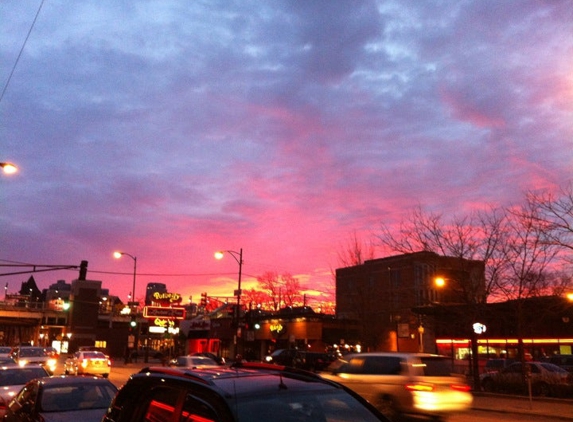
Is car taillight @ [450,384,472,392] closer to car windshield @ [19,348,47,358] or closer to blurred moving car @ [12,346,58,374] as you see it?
blurred moving car @ [12,346,58,374]

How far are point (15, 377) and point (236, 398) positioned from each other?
12010mm

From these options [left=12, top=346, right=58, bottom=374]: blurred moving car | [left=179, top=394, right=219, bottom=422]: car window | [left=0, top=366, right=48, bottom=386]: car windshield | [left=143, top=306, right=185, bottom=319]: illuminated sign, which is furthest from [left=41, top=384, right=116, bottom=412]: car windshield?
[left=143, top=306, right=185, bottom=319]: illuminated sign

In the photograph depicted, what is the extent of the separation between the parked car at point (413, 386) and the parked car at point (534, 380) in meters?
12.6

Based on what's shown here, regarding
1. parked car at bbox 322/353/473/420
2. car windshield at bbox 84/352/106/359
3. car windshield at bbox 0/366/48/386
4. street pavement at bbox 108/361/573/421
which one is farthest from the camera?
car windshield at bbox 84/352/106/359

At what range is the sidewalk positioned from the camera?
65.9 feet

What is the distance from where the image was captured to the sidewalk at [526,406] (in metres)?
20.1

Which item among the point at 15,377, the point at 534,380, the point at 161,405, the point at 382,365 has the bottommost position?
the point at 534,380

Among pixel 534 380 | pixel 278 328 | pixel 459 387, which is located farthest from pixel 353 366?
pixel 278 328

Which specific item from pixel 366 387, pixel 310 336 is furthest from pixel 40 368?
pixel 310 336

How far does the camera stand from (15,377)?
1376 centimetres

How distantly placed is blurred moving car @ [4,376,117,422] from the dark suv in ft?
16.5

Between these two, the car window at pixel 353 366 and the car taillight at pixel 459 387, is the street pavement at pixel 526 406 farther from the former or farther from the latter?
the car window at pixel 353 366

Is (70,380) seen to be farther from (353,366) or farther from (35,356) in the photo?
(35,356)

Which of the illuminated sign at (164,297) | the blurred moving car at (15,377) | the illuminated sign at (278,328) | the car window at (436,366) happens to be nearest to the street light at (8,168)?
the blurred moving car at (15,377)
